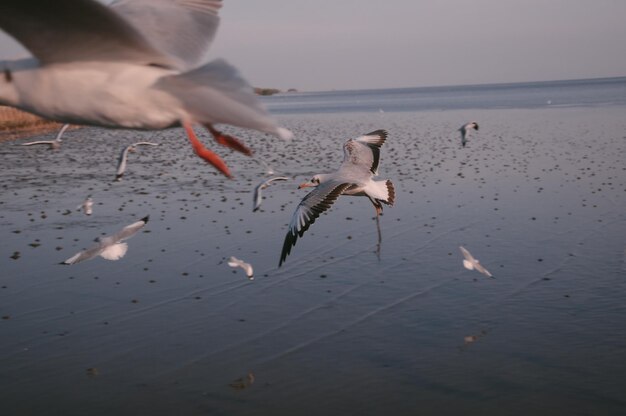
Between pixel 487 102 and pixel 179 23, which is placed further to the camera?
pixel 487 102

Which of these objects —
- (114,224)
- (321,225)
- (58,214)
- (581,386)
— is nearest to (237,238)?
(321,225)

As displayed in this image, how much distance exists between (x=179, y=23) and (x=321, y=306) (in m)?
5.26

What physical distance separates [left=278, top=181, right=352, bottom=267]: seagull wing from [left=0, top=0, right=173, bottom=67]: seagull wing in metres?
5.98

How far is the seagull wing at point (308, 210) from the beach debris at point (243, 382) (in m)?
2.53

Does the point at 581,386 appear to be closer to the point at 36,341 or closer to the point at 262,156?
the point at 36,341

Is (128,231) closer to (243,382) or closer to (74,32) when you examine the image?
(243,382)

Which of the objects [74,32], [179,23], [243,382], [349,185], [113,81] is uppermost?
[179,23]

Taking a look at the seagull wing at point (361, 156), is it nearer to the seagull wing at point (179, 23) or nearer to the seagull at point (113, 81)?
the seagull wing at point (179, 23)

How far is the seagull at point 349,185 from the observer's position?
1020cm

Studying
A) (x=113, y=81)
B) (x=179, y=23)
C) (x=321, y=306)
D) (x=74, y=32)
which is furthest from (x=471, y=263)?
(x=74, y=32)

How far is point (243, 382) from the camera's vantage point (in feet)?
24.2

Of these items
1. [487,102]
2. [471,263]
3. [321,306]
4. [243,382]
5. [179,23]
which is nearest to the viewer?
[179,23]

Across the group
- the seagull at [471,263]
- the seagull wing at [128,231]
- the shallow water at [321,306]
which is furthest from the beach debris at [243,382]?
the seagull at [471,263]

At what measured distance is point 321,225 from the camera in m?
14.2
